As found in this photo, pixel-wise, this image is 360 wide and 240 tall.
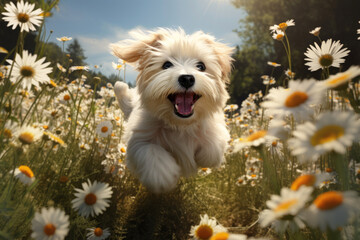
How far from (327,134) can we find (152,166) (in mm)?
1828

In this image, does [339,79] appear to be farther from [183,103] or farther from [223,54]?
[223,54]

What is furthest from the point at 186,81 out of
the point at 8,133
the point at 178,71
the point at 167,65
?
the point at 8,133

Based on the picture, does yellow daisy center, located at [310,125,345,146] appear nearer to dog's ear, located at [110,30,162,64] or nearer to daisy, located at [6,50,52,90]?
daisy, located at [6,50,52,90]

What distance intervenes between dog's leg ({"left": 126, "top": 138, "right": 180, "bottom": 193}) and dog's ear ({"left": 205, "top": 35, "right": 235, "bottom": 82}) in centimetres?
113

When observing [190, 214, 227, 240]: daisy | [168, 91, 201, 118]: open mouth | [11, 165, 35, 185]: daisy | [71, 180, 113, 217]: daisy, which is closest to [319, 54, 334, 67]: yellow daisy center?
[190, 214, 227, 240]: daisy

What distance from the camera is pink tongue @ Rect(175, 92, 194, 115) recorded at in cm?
256

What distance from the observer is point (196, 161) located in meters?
2.93

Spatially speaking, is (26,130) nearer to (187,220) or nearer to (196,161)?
(187,220)

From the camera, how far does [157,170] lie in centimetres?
232

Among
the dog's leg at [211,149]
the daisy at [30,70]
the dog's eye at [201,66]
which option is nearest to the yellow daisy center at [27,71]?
the daisy at [30,70]

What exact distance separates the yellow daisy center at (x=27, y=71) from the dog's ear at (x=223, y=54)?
6.48 feet

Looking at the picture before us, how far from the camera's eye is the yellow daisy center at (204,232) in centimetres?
123

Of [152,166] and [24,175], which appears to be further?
[152,166]

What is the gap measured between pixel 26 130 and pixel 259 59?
30341 mm
